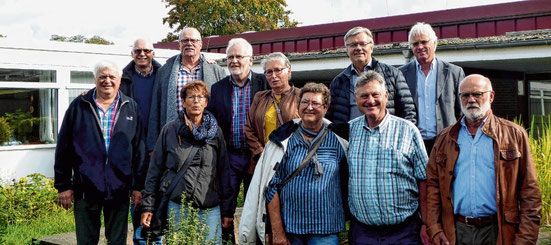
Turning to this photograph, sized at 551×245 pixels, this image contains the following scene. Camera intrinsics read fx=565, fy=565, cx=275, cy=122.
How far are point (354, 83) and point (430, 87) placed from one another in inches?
24.7

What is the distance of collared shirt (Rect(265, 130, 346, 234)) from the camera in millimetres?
3576

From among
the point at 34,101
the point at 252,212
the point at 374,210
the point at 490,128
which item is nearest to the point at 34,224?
the point at 34,101

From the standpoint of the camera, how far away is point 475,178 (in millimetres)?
3340

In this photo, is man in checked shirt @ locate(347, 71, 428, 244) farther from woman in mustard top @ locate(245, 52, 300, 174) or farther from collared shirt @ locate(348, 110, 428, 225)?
woman in mustard top @ locate(245, 52, 300, 174)

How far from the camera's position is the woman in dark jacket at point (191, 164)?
4.05 metres

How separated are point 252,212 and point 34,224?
458 centimetres

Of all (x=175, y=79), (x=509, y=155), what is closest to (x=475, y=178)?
(x=509, y=155)

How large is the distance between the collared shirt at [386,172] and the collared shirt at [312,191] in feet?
0.35

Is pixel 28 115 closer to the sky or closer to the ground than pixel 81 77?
closer to the ground

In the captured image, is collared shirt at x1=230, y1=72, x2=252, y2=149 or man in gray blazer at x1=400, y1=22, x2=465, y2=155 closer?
man in gray blazer at x1=400, y1=22, x2=465, y2=155

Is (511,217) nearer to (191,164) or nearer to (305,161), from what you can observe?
(305,161)

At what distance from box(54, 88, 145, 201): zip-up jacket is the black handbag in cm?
46

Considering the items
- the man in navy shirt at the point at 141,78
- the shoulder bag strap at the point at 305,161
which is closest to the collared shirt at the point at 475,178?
the shoulder bag strap at the point at 305,161

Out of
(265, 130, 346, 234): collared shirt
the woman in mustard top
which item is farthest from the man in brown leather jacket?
the woman in mustard top
